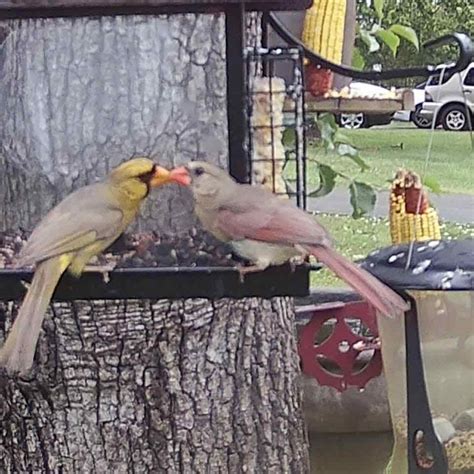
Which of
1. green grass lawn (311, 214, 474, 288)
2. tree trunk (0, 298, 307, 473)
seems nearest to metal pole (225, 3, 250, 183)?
tree trunk (0, 298, 307, 473)

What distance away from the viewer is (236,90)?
173 cm

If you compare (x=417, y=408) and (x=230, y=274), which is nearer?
(x=230, y=274)

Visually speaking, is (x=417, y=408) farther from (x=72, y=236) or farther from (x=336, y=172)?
(x=336, y=172)

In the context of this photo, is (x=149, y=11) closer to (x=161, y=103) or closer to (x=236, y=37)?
(x=236, y=37)

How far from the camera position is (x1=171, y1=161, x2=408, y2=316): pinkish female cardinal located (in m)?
1.57

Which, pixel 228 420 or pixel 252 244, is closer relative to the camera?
pixel 252 244

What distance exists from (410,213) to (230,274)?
84cm

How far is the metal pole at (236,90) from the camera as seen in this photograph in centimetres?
171

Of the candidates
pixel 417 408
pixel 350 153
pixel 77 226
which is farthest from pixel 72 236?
pixel 350 153

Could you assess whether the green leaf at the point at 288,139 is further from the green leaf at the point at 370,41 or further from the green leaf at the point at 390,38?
the green leaf at the point at 370,41

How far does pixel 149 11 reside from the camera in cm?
169

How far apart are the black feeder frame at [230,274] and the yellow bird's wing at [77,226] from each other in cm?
4

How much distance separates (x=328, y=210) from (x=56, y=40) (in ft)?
21.6

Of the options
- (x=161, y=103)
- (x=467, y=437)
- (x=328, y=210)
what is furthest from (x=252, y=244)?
(x=328, y=210)
